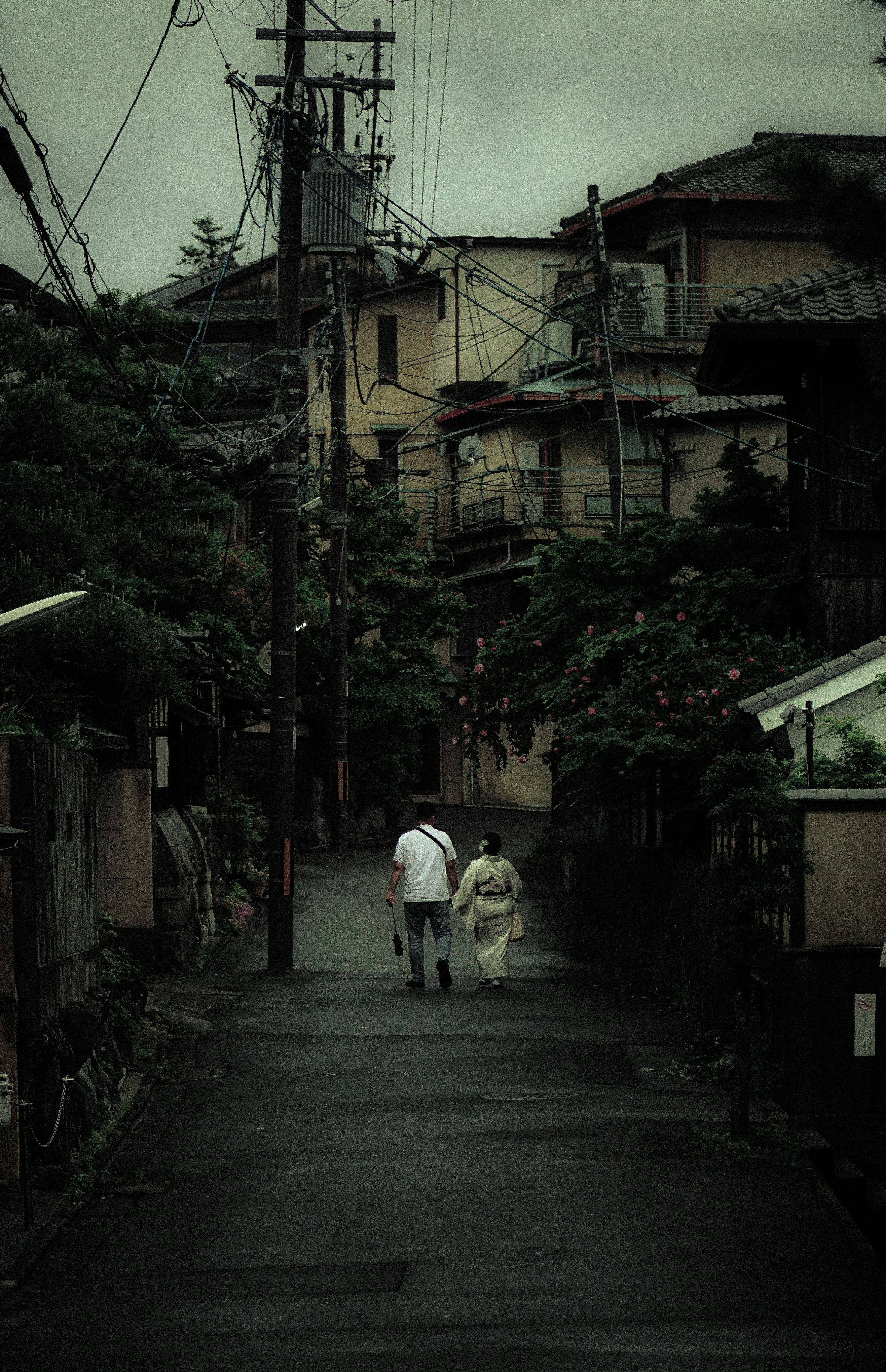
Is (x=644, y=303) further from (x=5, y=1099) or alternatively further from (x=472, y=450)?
(x=5, y=1099)

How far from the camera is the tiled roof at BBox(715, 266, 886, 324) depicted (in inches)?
685

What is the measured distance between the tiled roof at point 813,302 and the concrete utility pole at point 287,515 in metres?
5.02

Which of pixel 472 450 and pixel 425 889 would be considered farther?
pixel 472 450

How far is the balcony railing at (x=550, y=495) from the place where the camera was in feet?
148

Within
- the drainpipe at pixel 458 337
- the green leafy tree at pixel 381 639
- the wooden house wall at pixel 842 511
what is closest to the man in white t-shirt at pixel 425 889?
the wooden house wall at pixel 842 511

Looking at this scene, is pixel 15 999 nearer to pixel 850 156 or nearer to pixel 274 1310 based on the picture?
pixel 274 1310

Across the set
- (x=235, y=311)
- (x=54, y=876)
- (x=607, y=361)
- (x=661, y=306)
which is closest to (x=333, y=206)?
(x=607, y=361)

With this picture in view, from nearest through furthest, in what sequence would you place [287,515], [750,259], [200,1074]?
[200,1074] < [287,515] < [750,259]

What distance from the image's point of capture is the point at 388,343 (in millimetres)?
49500

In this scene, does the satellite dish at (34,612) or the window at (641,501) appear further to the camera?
the window at (641,501)

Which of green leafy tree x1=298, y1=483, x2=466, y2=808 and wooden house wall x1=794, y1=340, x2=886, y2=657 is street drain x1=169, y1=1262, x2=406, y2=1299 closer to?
wooden house wall x1=794, y1=340, x2=886, y2=657

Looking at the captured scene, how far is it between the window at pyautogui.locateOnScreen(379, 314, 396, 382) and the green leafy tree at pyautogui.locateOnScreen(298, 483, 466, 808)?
1087 centimetres

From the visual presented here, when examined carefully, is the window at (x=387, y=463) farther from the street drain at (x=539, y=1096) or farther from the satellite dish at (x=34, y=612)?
the satellite dish at (x=34, y=612)

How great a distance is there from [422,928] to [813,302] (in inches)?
318
